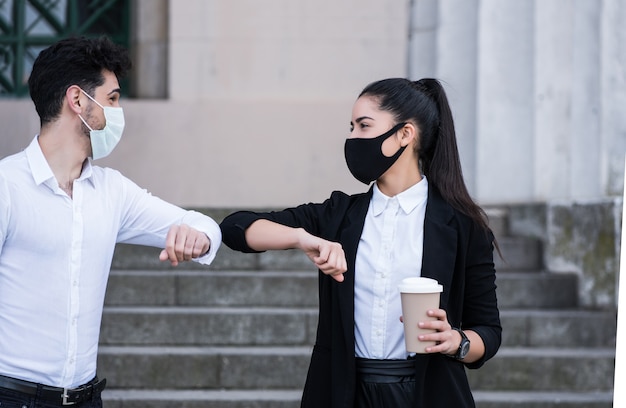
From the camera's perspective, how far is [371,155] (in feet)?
10.5

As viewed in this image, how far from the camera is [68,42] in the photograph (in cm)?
317

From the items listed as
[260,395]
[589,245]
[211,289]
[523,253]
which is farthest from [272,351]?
[589,245]

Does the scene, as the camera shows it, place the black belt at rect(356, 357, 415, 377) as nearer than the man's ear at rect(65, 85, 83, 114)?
Yes

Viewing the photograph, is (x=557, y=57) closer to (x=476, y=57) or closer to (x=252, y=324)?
(x=476, y=57)

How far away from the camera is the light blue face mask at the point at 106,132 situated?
324 centimetres

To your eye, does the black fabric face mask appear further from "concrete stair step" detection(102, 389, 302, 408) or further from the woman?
"concrete stair step" detection(102, 389, 302, 408)

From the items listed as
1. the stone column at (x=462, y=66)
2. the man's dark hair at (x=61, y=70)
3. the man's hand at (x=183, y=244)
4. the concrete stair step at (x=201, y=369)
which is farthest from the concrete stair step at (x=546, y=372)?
the man's dark hair at (x=61, y=70)

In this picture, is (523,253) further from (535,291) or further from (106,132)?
(106,132)

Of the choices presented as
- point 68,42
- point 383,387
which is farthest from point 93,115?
point 383,387

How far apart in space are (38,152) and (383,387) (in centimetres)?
131

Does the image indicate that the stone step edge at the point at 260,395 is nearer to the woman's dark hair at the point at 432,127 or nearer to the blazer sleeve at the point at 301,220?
the blazer sleeve at the point at 301,220

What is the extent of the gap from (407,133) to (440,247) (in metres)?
0.42

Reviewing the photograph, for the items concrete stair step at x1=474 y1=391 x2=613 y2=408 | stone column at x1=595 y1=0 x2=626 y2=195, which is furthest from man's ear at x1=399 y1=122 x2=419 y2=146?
stone column at x1=595 y1=0 x2=626 y2=195

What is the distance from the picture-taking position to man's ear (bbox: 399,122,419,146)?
3.21 metres
